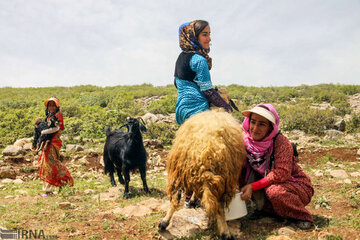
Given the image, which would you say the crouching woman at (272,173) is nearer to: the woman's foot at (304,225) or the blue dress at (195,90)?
the woman's foot at (304,225)

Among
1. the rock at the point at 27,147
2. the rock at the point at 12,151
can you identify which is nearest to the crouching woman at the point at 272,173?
the rock at the point at 12,151

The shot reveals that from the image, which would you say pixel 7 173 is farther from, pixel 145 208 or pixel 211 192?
pixel 211 192

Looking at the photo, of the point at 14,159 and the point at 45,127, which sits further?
the point at 14,159

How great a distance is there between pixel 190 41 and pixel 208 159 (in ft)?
5.84

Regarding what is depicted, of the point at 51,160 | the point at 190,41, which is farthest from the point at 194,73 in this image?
the point at 51,160

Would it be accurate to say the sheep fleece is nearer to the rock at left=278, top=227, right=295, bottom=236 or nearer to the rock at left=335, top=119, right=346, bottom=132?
the rock at left=278, top=227, right=295, bottom=236

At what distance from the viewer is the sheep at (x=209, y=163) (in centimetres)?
284

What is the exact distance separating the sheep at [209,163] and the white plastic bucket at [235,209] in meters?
0.14

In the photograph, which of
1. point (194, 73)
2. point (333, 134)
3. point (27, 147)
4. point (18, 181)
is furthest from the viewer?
point (333, 134)

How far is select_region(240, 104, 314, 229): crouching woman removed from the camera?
10.7ft

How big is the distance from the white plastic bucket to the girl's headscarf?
76.2 inches

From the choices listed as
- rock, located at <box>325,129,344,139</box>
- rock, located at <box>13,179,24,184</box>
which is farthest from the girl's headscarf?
rock, located at <box>325,129,344,139</box>

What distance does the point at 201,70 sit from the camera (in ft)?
12.1

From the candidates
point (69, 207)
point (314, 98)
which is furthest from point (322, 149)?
point (314, 98)
